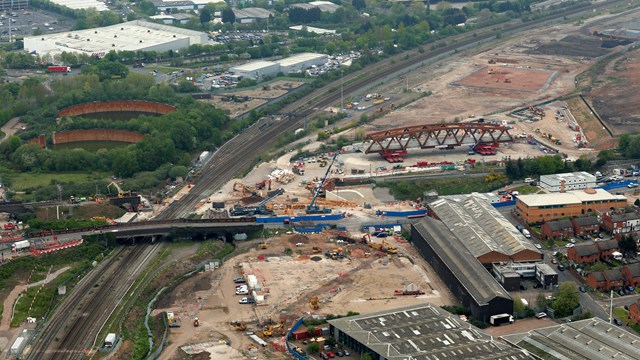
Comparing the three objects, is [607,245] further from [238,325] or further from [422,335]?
[238,325]

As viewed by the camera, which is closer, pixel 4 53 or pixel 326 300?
pixel 326 300

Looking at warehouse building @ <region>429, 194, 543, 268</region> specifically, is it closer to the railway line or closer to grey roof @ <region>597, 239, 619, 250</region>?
grey roof @ <region>597, 239, 619, 250</region>

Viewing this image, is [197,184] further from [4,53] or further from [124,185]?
[4,53]

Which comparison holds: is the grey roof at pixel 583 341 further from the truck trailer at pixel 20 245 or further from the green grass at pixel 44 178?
the green grass at pixel 44 178

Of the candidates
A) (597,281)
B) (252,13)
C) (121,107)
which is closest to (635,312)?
(597,281)

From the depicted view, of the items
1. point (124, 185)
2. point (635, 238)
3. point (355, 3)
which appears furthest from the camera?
point (355, 3)

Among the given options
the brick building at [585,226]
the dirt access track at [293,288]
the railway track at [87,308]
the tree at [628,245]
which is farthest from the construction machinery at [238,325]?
the brick building at [585,226]

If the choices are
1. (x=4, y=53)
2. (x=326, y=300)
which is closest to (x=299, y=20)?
(x=4, y=53)
